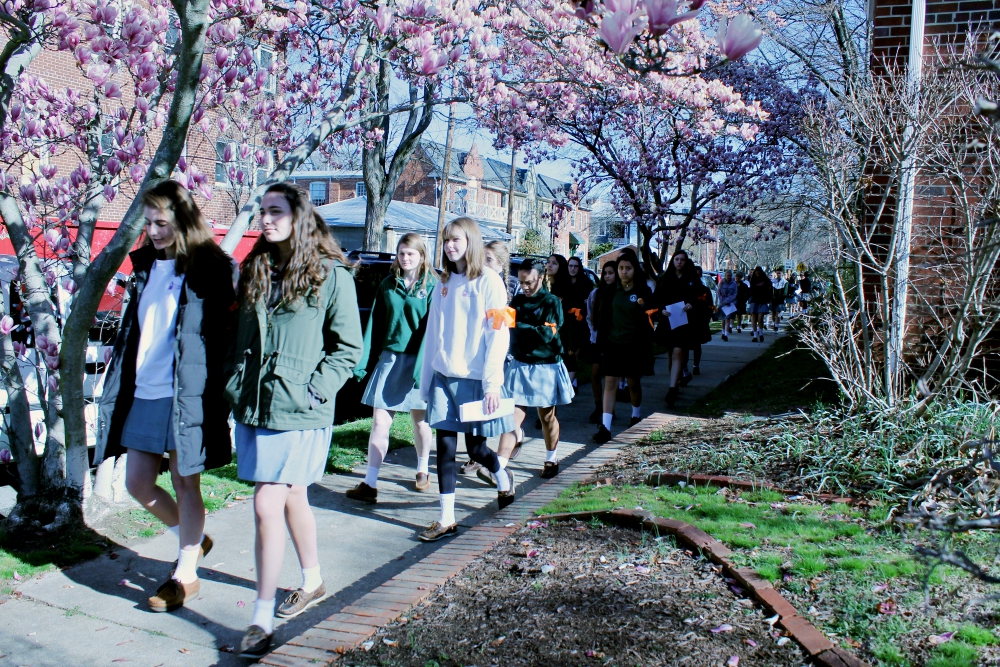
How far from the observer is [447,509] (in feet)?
16.9

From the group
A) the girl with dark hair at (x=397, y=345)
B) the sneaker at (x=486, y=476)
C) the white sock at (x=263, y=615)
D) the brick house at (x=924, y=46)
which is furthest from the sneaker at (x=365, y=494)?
the brick house at (x=924, y=46)

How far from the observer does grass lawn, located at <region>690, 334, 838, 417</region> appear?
7.88 m

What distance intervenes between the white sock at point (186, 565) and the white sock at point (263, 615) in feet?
2.10

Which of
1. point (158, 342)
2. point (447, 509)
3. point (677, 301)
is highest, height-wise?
point (677, 301)

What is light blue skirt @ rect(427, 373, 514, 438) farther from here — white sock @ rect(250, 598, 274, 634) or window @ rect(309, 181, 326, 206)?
window @ rect(309, 181, 326, 206)

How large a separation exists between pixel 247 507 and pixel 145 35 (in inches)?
119

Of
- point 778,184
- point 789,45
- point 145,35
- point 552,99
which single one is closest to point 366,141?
point 552,99

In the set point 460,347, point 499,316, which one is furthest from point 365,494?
point 499,316

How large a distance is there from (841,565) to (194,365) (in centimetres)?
294

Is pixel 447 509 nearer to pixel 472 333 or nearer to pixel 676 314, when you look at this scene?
pixel 472 333

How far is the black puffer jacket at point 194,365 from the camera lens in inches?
150

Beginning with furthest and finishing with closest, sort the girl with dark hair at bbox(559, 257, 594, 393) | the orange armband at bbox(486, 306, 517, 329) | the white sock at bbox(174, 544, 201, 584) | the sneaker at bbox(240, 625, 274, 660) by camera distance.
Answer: the girl with dark hair at bbox(559, 257, 594, 393)
the orange armband at bbox(486, 306, 517, 329)
the white sock at bbox(174, 544, 201, 584)
the sneaker at bbox(240, 625, 274, 660)

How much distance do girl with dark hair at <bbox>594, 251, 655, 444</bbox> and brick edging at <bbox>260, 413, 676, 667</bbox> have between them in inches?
106

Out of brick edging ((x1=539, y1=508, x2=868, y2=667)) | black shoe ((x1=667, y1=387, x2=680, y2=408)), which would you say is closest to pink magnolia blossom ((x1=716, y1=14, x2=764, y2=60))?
brick edging ((x1=539, y1=508, x2=868, y2=667))
